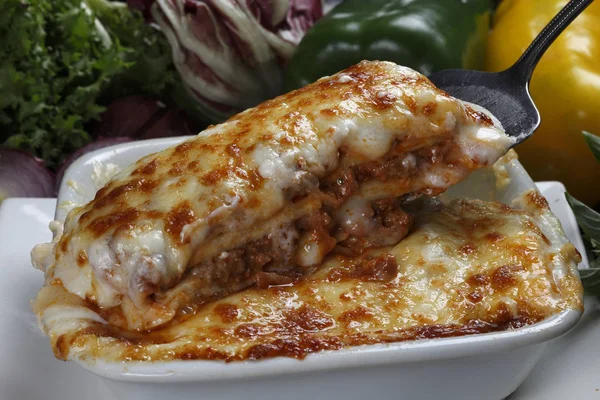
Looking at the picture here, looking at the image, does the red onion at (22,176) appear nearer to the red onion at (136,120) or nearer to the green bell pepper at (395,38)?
the red onion at (136,120)

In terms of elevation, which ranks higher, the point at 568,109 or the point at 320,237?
the point at 320,237

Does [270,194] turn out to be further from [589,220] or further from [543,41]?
[543,41]

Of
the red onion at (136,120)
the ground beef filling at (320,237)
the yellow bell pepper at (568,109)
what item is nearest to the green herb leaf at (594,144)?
the yellow bell pepper at (568,109)

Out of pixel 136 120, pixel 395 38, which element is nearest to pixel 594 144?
pixel 395 38

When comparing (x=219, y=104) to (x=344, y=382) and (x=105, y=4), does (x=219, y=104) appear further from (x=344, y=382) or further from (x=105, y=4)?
(x=344, y=382)

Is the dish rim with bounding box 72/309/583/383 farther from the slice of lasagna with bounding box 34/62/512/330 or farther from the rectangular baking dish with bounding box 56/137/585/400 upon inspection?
the slice of lasagna with bounding box 34/62/512/330

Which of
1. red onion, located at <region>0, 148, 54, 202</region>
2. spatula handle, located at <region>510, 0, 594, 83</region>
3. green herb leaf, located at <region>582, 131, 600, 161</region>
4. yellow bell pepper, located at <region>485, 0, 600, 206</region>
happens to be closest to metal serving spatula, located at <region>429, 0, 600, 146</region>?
spatula handle, located at <region>510, 0, 594, 83</region>
